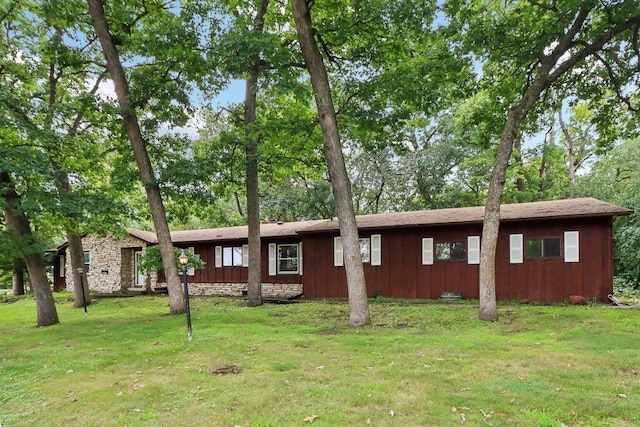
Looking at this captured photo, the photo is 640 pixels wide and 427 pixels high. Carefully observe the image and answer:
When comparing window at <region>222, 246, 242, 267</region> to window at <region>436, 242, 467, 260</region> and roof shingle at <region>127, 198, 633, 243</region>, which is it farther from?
window at <region>436, 242, 467, 260</region>

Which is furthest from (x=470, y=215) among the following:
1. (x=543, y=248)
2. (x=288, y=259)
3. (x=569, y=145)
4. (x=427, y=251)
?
(x=569, y=145)

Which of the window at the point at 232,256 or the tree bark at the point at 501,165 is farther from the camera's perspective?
the window at the point at 232,256

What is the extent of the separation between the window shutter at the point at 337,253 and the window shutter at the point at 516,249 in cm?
587

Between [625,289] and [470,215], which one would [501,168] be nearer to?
[470,215]

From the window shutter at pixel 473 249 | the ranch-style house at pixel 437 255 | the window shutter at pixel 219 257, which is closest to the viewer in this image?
the ranch-style house at pixel 437 255

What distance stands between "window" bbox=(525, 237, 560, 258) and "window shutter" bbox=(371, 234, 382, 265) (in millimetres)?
4794

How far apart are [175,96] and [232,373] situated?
28.0 ft

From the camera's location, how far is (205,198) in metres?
11.8

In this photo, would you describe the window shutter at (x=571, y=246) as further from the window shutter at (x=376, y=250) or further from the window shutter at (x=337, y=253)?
the window shutter at (x=337, y=253)

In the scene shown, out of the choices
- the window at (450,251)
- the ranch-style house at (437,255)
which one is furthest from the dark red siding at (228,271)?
the window at (450,251)

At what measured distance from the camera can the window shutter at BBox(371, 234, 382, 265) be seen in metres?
14.2

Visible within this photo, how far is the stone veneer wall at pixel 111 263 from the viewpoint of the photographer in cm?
2070

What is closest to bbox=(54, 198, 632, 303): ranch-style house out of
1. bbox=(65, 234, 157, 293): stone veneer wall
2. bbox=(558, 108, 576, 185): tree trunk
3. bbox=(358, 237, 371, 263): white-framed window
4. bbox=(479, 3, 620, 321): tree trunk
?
bbox=(358, 237, 371, 263): white-framed window

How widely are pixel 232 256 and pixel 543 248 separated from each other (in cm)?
1289
